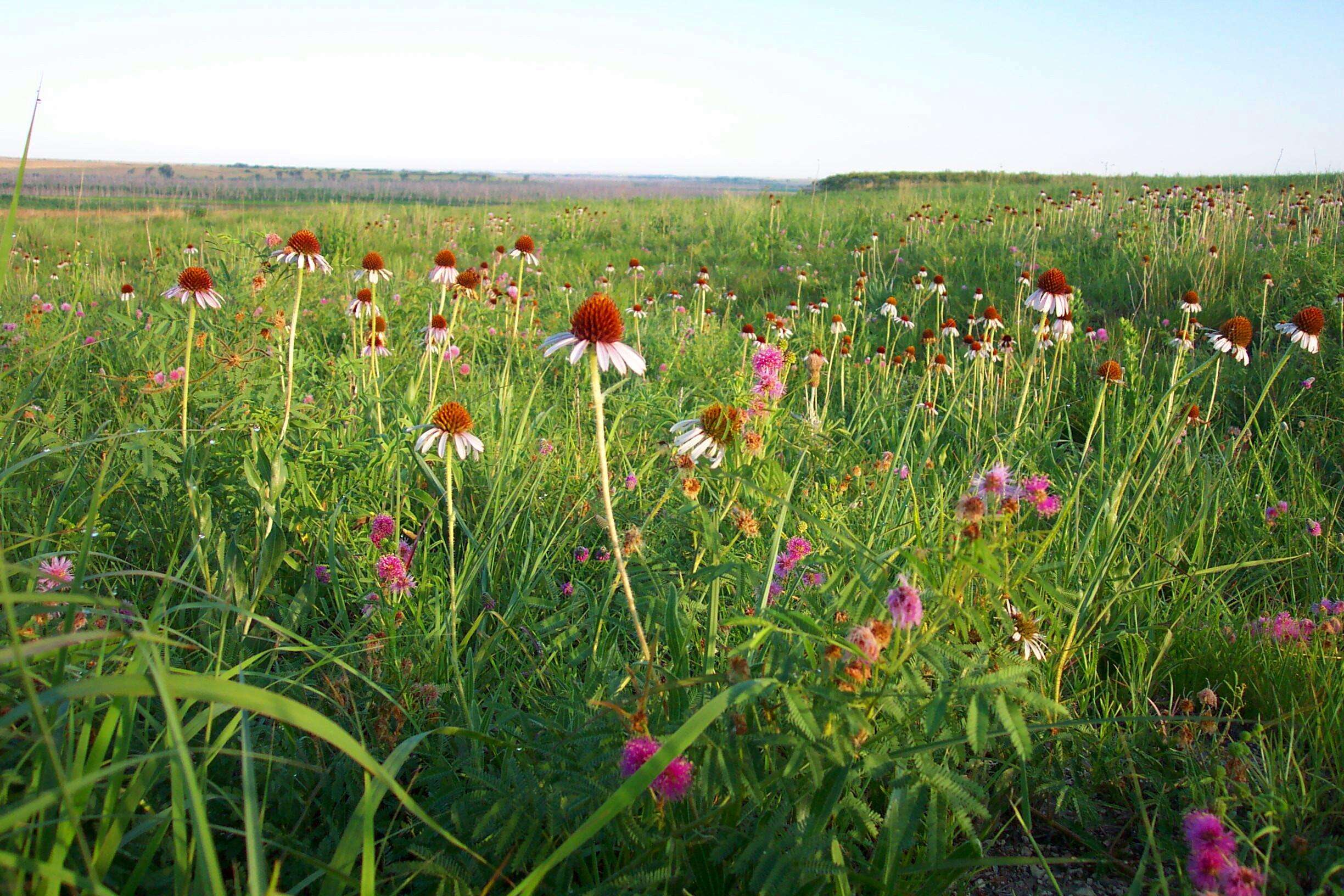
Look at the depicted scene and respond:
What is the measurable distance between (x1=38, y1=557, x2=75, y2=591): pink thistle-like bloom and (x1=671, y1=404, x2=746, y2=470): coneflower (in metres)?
1.00

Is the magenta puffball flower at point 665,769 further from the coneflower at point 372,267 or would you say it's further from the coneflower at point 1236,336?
the coneflower at point 1236,336

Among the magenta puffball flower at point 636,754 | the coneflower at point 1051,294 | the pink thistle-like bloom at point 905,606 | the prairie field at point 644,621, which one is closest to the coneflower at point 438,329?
the prairie field at point 644,621

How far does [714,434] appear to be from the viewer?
1.45 m

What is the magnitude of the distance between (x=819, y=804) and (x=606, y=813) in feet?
1.08

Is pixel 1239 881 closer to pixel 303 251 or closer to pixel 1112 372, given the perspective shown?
pixel 1112 372

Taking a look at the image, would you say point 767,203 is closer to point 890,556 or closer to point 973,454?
point 973,454

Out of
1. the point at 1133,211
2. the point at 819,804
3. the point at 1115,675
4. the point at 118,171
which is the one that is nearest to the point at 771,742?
the point at 819,804

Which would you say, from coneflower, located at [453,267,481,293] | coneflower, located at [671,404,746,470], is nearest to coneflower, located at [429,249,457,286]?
coneflower, located at [453,267,481,293]

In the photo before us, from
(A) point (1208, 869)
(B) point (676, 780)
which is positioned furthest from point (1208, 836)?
(B) point (676, 780)

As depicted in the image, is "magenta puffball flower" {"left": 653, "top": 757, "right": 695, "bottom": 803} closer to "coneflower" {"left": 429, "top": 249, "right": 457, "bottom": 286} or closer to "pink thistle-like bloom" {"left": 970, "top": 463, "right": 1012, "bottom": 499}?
"pink thistle-like bloom" {"left": 970, "top": 463, "right": 1012, "bottom": 499}

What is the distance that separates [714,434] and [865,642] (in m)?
0.61

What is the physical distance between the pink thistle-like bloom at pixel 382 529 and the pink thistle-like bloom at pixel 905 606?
1.27 m

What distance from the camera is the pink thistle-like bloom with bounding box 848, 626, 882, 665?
0.91 m

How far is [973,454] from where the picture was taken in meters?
2.37
